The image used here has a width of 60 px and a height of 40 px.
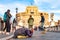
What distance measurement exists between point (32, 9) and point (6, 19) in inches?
4309

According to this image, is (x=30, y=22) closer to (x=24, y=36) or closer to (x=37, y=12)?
(x=24, y=36)

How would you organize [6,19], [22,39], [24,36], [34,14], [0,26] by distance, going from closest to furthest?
[22,39] < [24,36] < [6,19] < [0,26] < [34,14]

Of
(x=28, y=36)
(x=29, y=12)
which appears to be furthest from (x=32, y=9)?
(x=28, y=36)

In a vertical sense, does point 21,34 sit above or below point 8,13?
below

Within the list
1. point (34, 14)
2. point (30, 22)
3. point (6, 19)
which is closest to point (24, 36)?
point (6, 19)

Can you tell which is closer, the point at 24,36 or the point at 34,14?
the point at 24,36

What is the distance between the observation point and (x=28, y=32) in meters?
13.2

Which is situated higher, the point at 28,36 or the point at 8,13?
the point at 8,13

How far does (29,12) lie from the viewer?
424ft

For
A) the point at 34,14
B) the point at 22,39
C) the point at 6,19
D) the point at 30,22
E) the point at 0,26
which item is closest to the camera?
the point at 22,39

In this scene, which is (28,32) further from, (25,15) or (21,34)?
(25,15)

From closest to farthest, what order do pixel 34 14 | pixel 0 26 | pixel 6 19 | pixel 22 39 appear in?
pixel 22 39, pixel 6 19, pixel 0 26, pixel 34 14

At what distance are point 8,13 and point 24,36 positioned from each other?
20.6 ft

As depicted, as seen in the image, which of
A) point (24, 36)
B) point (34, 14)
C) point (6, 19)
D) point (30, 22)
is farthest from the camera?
point (34, 14)
